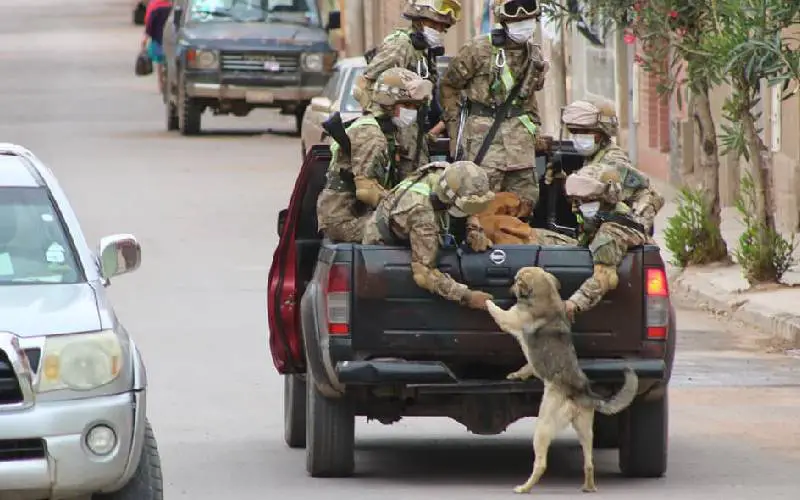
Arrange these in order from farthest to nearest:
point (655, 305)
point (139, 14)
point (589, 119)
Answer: point (139, 14)
point (589, 119)
point (655, 305)

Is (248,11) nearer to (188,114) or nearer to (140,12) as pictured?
(188,114)

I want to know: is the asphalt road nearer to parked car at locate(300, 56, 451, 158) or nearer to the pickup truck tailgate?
the pickup truck tailgate

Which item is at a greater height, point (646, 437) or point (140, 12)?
point (646, 437)

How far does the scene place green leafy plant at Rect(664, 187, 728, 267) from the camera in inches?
734

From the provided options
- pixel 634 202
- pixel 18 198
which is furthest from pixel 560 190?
pixel 18 198

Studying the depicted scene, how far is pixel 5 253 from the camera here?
8766 mm

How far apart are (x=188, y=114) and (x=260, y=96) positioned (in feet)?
5.34

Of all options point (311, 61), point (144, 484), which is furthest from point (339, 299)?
point (311, 61)

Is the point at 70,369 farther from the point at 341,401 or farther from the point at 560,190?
the point at 560,190

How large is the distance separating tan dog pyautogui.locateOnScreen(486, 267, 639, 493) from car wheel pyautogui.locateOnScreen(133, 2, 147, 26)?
1912 inches

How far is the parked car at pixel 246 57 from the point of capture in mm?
32844

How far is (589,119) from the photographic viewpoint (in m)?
10.6

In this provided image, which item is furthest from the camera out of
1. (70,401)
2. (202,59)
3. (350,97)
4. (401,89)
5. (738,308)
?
(202,59)

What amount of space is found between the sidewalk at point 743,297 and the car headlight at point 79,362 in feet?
26.2
